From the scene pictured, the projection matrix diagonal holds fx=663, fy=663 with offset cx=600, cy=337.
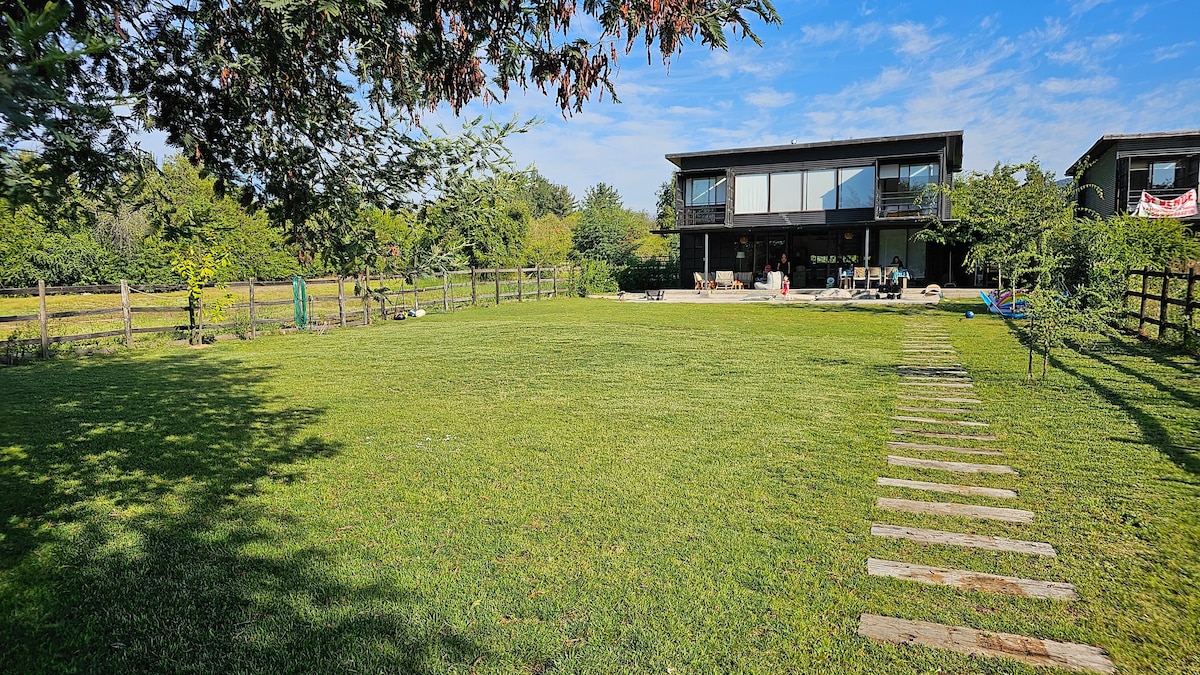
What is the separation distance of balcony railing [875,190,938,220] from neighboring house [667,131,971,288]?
0.13ft

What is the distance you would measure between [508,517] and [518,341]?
9766 mm

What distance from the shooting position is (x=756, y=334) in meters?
14.5

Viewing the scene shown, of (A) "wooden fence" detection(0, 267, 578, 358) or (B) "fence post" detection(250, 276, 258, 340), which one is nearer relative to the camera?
(A) "wooden fence" detection(0, 267, 578, 358)

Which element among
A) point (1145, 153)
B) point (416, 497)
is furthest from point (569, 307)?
point (1145, 153)

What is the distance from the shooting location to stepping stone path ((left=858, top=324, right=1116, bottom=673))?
9.41 ft

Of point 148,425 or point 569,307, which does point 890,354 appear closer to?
point 148,425

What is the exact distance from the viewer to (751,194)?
30.0 metres

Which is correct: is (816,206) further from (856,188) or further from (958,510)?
(958,510)

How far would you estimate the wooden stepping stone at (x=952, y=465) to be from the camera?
515 centimetres

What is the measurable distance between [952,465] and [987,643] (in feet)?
8.61

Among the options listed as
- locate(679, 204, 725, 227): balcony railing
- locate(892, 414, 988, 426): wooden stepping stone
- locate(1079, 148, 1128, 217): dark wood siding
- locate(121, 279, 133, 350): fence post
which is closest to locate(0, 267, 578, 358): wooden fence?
locate(121, 279, 133, 350): fence post

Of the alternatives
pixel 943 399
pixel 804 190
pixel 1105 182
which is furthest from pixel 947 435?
pixel 1105 182

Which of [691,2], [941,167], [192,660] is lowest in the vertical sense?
[192,660]

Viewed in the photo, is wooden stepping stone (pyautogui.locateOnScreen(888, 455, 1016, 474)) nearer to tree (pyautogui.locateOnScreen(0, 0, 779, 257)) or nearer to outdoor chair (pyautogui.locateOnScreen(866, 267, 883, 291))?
tree (pyautogui.locateOnScreen(0, 0, 779, 257))
